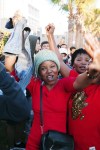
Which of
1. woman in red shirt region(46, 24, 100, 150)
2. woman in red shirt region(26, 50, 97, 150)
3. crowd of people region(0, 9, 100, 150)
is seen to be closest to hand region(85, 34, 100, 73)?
crowd of people region(0, 9, 100, 150)

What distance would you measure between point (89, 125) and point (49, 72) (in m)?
0.59

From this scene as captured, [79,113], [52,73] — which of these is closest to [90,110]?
[79,113]

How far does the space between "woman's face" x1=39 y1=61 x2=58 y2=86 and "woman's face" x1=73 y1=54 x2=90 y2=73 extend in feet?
1.83

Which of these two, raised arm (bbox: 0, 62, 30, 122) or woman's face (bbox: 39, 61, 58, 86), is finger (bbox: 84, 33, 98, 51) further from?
woman's face (bbox: 39, 61, 58, 86)

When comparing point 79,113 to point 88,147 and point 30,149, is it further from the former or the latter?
point 30,149

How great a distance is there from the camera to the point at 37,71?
317 cm

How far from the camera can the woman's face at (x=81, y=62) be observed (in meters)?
3.65

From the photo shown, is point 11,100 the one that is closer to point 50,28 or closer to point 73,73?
point 73,73

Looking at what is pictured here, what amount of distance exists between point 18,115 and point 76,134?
971 millimetres

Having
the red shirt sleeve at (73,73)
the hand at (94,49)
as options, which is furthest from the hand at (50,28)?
the hand at (94,49)

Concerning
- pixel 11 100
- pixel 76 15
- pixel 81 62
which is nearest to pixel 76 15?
pixel 76 15

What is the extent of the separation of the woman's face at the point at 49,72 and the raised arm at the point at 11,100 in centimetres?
98

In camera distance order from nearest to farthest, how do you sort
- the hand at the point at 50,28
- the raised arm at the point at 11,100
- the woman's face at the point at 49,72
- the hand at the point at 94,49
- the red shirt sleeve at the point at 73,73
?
1. the raised arm at the point at 11,100
2. the hand at the point at 94,49
3. the woman's face at the point at 49,72
4. the red shirt sleeve at the point at 73,73
5. the hand at the point at 50,28

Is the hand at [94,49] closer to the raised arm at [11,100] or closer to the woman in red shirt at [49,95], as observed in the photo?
the raised arm at [11,100]
